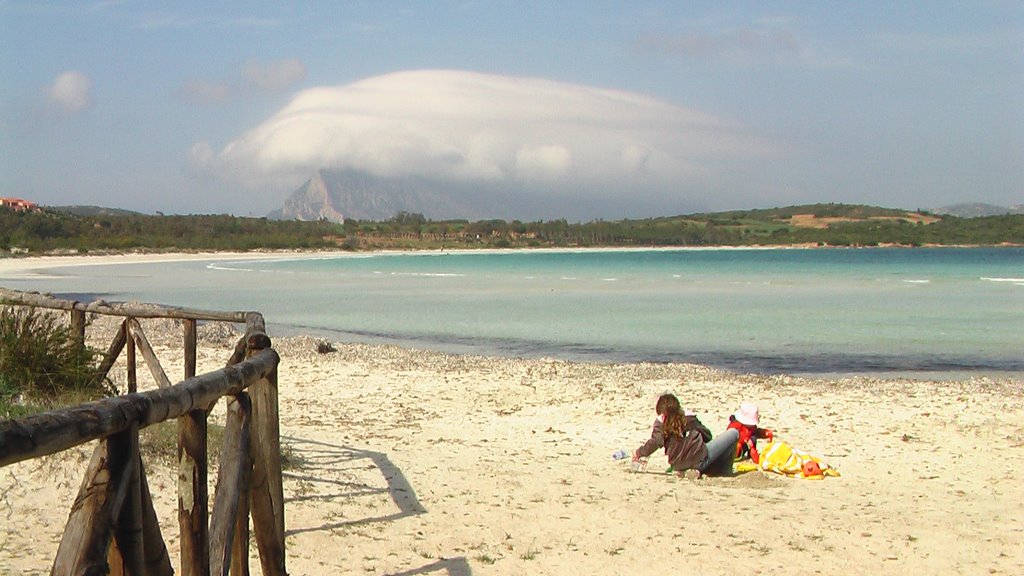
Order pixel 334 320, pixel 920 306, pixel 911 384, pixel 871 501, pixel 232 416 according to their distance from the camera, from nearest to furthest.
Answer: pixel 232 416 → pixel 871 501 → pixel 911 384 → pixel 334 320 → pixel 920 306

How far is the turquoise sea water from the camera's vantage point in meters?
21.0

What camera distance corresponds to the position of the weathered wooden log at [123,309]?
744 centimetres

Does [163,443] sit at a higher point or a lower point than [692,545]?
higher

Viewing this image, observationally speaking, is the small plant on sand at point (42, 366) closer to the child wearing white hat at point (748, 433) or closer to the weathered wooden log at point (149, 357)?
the weathered wooden log at point (149, 357)

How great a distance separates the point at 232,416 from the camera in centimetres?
360

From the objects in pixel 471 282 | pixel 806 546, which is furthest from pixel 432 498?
pixel 471 282

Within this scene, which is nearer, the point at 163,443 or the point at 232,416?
the point at 232,416

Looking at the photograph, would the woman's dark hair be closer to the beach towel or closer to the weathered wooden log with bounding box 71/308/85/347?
the beach towel

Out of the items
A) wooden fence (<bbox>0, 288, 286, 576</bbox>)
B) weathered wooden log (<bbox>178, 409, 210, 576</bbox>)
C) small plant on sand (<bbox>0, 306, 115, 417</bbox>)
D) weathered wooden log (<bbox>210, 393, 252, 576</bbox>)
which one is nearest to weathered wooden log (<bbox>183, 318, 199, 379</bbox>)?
small plant on sand (<bbox>0, 306, 115, 417</bbox>)

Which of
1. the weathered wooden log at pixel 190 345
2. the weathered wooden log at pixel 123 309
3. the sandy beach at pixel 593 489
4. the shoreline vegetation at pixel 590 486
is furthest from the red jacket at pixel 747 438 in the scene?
the weathered wooden log at pixel 190 345

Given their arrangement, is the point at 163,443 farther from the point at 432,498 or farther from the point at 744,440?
the point at 744,440

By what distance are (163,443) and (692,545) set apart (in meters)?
3.83

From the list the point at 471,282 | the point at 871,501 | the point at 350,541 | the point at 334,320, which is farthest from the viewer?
the point at 471,282

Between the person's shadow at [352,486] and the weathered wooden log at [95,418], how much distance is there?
9.48 feet
